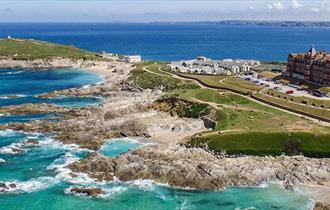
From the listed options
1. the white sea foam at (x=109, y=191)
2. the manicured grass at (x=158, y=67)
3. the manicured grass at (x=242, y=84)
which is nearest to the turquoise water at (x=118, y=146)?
the white sea foam at (x=109, y=191)

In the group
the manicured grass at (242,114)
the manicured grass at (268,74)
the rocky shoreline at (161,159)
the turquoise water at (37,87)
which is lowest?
the turquoise water at (37,87)

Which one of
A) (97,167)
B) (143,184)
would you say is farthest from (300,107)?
(97,167)

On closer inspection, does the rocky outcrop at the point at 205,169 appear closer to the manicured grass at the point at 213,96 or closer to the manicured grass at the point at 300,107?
the manicured grass at the point at 300,107

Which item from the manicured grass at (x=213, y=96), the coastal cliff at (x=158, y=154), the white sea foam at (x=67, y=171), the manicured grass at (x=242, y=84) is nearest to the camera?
the coastal cliff at (x=158, y=154)

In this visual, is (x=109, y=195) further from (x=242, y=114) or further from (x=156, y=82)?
(x=156, y=82)

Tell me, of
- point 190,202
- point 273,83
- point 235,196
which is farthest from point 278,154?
point 273,83

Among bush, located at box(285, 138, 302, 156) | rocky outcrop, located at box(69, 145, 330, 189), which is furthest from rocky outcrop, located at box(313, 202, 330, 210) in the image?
bush, located at box(285, 138, 302, 156)
